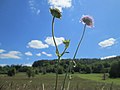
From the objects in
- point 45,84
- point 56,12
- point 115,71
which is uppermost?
point 115,71

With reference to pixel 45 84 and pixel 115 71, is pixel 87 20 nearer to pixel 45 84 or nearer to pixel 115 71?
pixel 45 84

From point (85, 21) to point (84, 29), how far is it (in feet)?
0.39

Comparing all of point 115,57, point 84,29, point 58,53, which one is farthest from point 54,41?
point 115,57

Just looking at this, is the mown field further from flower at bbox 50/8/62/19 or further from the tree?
the tree

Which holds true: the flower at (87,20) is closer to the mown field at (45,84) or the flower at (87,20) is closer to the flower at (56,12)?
the flower at (56,12)

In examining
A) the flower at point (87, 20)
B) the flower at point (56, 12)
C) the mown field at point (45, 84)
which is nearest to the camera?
the flower at point (56, 12)

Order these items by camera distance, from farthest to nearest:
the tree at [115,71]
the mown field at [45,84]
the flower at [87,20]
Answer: the tree at [115,71]
the mown field at [45,84]
the flower at [87,20]

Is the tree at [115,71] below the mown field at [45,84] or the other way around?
the other way around

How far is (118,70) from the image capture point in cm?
11150

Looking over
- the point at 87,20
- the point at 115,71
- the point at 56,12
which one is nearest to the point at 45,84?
the point at 87,20

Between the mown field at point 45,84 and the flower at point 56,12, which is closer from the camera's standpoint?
the flower at point 56,12

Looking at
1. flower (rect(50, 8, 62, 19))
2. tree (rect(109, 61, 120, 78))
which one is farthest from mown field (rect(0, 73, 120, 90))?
tree (rect(109, 61, 120, 78))

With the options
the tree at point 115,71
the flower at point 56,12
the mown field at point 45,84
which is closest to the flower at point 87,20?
the flower at point 56,12

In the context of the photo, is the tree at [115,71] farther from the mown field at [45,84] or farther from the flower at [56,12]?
the flower at [56,12]
